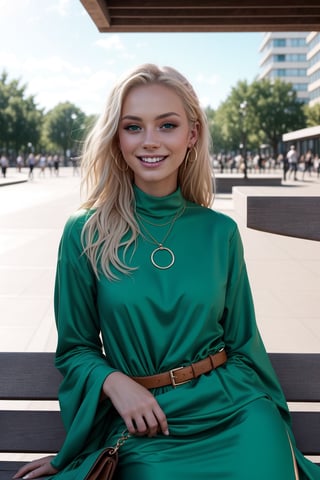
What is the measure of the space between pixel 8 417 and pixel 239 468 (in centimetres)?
93

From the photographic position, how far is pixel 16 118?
88812 mm

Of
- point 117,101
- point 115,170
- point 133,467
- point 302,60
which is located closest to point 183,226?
point 115,170

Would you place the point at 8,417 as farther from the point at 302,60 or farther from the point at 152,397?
the point at 302,60

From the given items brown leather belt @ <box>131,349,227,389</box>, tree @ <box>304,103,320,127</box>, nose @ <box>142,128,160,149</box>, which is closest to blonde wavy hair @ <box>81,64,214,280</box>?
nose @ <box>142,128,160,149</box>

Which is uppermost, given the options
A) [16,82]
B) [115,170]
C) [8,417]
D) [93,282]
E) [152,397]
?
[16,82]

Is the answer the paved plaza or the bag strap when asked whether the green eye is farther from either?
the paved plaza

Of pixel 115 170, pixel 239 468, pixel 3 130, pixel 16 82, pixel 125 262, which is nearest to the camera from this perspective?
pixel 239 468

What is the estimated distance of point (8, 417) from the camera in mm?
2469

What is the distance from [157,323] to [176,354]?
0.38ft

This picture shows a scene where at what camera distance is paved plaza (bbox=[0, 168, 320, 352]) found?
20.3 feet

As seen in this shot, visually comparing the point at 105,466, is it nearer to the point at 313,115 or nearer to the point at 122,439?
the point at 122,439

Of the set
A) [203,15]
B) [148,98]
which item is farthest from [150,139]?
[203,15]

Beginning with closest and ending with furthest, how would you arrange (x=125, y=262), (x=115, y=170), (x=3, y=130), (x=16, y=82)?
1. (x=125, y=262)
2. (x=115, y=170)
3. (x=3, y=130)
4. (x=16, y=82)

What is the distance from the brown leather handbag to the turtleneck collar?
2.74ft
